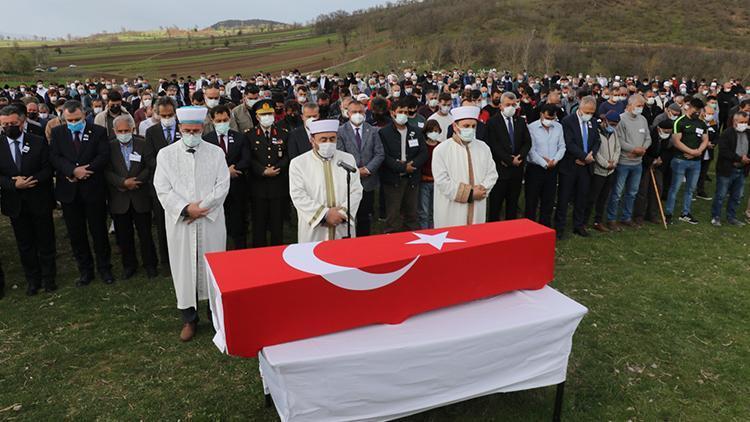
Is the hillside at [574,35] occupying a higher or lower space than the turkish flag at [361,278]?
higher

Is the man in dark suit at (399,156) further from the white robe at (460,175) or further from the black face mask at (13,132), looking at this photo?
the black face mask at (13,132)

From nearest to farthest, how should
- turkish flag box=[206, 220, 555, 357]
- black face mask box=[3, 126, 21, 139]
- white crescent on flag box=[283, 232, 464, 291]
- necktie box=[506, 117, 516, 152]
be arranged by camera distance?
1. turkish flag box=[206, 220, 555, 357]
2. white crescent on flag box=[283, 232, 464, 291]
3. black face mask box=[3, 126, 21, 139]
4. necktie box=[506, 117, 516, 152]

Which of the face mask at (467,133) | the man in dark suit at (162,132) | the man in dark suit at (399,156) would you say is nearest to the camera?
the face mask at (467,133)

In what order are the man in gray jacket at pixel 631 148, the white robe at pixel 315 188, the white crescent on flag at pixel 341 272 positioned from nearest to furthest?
1. the white crescent on flag at pixel 341 272
2. the white robe at pixel 315 188
3. the man in gray jacket at pixel 631 148

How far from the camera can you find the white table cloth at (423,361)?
3018 mm

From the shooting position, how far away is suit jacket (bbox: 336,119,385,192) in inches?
286

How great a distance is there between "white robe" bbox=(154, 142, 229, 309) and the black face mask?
2486mm

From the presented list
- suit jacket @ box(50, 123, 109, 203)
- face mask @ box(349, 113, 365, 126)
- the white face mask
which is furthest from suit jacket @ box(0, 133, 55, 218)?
the white face mask

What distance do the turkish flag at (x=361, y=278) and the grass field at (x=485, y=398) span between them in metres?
1.18

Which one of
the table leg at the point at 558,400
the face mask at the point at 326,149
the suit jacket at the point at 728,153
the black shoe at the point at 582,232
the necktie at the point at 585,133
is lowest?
the black shoe at the point at 582,232

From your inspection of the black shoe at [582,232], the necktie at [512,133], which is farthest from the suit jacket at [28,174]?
the black shoe at [582,232]

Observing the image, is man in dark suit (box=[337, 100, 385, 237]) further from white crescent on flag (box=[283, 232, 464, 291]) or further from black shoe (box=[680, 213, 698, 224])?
black shoe (box=[680, 213, 698, 224])

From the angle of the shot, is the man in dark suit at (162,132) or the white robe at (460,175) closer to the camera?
the white robe at (460,175)

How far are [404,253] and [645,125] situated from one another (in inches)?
274
